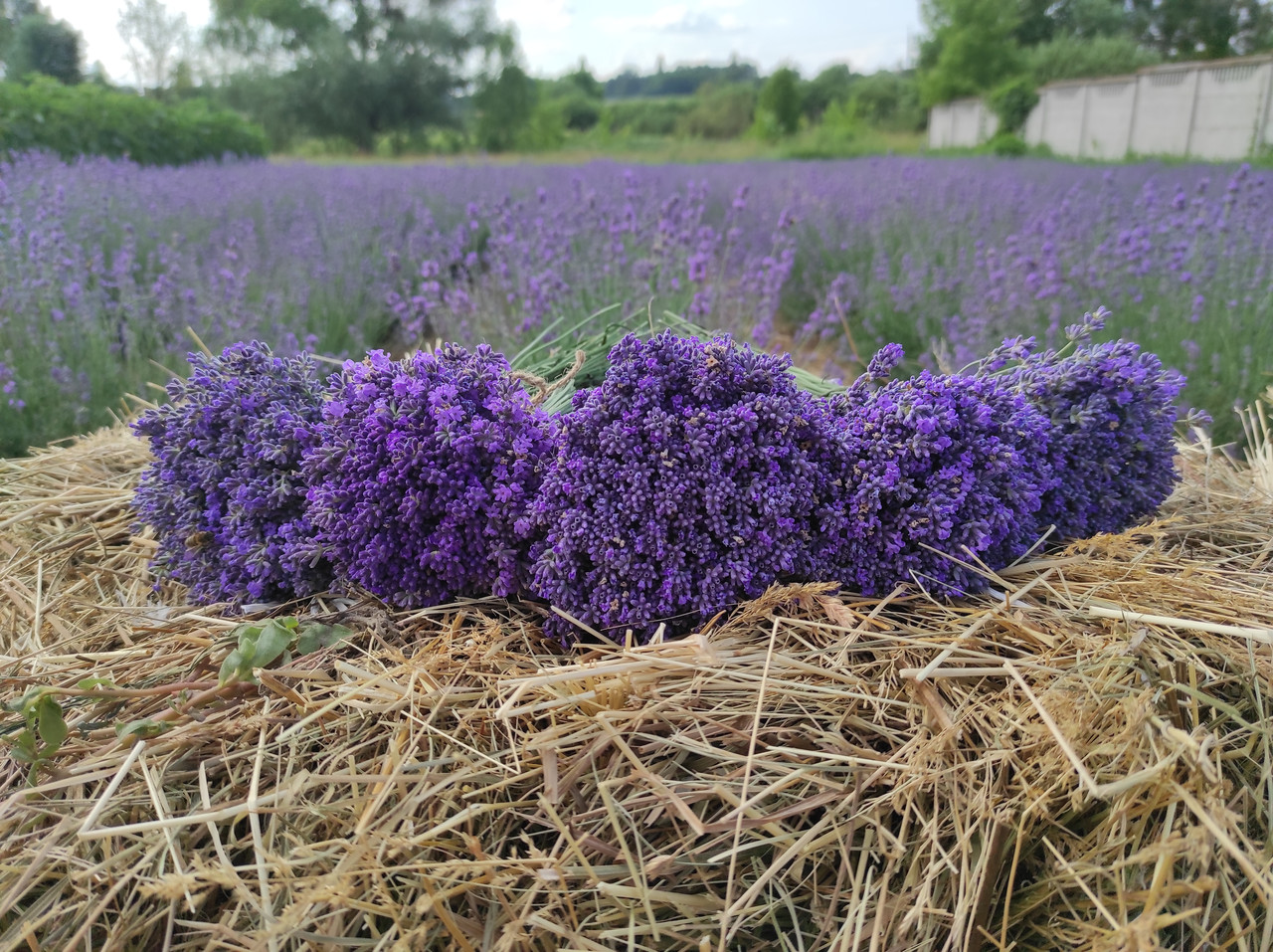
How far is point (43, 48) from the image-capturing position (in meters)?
29.7

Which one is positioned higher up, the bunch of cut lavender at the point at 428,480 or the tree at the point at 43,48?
the tree at the point at 43,48

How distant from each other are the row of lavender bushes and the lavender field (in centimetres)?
125

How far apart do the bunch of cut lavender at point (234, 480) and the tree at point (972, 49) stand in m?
32.5

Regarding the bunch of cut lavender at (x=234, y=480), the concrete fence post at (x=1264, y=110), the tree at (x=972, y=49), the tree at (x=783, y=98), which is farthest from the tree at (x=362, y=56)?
the bunch of cut lavender at (x=234, y=480)

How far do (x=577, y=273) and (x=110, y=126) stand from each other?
35.2ft

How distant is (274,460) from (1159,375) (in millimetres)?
1948

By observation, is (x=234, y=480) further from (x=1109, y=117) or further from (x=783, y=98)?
(x=783, y=98)

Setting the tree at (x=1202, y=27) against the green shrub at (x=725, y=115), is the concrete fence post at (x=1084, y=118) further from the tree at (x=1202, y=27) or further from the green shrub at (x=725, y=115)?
the green shrub at (x=725, y=115)

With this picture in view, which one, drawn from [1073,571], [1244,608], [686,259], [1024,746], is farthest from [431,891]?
[686,259]

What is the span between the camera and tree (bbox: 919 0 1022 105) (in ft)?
89.4

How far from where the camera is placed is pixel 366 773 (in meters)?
1.11

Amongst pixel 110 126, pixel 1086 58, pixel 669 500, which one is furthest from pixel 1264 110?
pixel 110 126

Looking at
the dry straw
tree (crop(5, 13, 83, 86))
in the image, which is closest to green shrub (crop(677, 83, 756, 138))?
tree (crop(5, 13, 83, 86))

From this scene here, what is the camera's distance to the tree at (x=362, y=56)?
34406 millimetres
